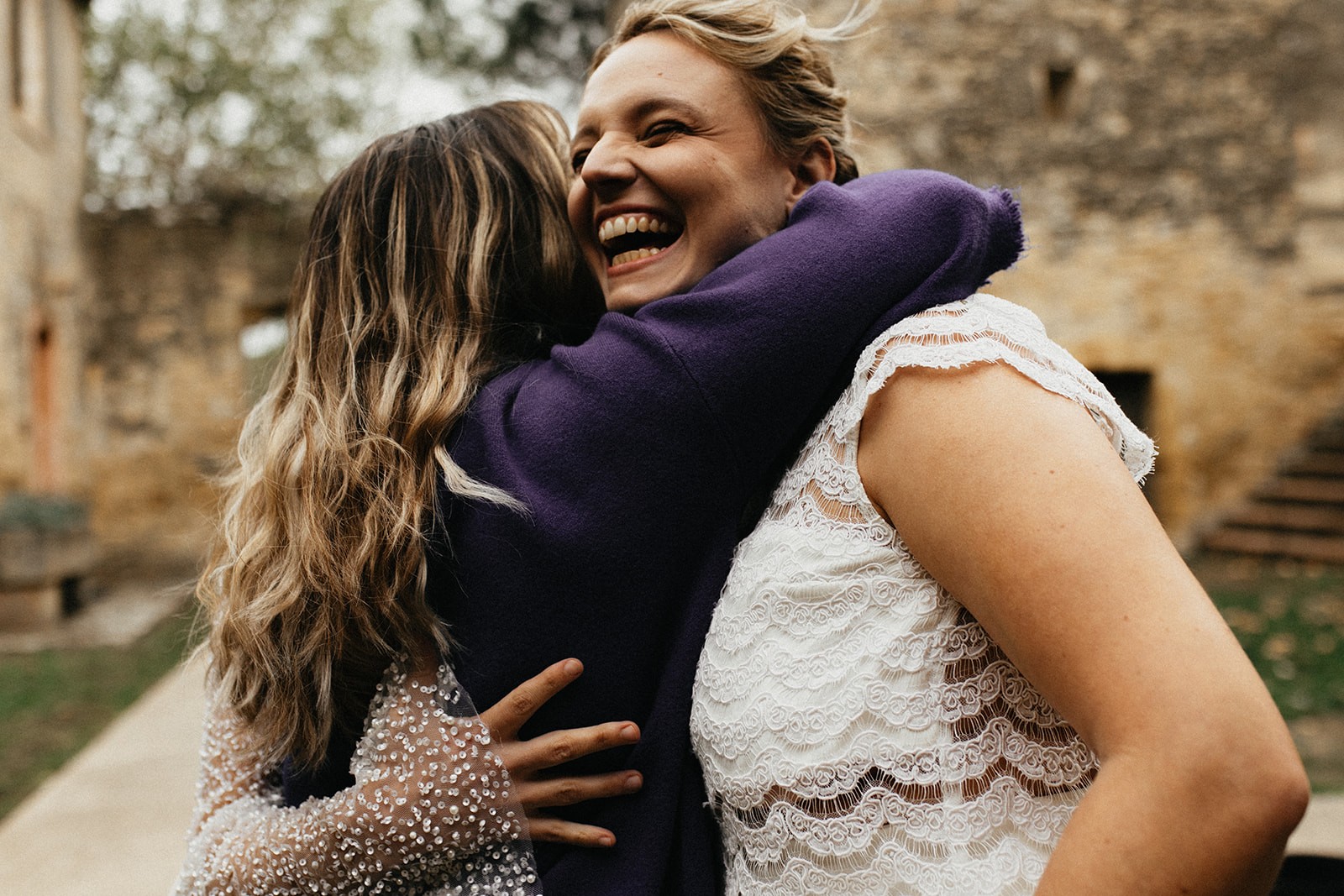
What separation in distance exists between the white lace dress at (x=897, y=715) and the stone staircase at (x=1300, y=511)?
9.17 m

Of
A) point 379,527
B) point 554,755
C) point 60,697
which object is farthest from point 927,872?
point 60,697

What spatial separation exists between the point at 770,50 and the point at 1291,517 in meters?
9.56

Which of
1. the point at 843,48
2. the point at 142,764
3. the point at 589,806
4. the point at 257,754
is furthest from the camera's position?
the point at 843,48

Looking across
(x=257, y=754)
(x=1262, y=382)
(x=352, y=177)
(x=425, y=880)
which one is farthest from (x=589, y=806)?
(x=1262, y=382)

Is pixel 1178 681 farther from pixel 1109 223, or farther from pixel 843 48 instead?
pixel 1109 223

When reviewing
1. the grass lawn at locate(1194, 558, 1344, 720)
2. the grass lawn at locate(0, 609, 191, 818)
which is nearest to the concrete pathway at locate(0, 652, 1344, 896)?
the grass lawn at locate(0, 609, 191, 818)

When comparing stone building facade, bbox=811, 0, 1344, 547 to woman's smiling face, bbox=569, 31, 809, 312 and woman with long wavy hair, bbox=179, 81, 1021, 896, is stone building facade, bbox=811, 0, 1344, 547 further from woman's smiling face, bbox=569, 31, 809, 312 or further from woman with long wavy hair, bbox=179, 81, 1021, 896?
woman with long wavy hair, bbox=179, 81, 1021, 896

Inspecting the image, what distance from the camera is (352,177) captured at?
1.67 meters

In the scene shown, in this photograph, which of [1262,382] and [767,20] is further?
[1262,382]

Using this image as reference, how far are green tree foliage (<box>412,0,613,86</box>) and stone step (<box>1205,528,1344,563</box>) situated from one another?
33.0ft

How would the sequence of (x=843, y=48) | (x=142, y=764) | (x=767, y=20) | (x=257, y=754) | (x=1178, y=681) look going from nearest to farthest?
(x=1178, y=681) → (x=767, y=20) → (x=257, y=754) → (x=142, y=764) → (x=843, y=48)

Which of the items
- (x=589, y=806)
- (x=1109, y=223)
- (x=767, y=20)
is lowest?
(x=1109, y=223)

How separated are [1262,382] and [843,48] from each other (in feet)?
17.4

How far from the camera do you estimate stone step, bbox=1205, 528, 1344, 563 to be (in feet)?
28.9
